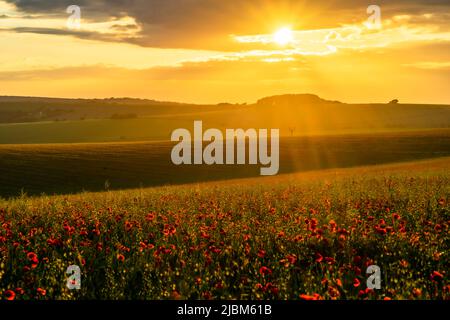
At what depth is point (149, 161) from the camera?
1861 inches

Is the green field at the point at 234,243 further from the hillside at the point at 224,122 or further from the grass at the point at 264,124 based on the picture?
the grass at the point at 264,124

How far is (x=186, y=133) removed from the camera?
9375cm

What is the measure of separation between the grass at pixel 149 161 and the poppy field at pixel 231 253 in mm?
26005

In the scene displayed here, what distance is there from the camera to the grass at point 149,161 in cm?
3769

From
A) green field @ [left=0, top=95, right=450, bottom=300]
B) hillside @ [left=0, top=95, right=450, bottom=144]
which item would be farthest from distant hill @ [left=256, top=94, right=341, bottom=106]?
green field @ [left=0, top=95, right=450, bottom=300]

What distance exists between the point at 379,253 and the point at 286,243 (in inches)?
46.8

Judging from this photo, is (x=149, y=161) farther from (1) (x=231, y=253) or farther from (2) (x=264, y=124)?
(2) (x=264, y=124)

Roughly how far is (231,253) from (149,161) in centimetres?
4064

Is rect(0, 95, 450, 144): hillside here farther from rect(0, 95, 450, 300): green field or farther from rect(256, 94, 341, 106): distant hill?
rect(0, 95, 450, 300): green field

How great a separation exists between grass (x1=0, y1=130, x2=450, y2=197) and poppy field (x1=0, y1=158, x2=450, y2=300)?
2601 centimetres

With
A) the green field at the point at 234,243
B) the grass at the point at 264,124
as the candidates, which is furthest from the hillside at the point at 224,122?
the green field at the point at 234,243

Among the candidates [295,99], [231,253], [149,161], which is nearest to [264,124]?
[149,161]

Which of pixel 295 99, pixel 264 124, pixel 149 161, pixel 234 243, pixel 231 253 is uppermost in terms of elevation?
pixel 295 99
